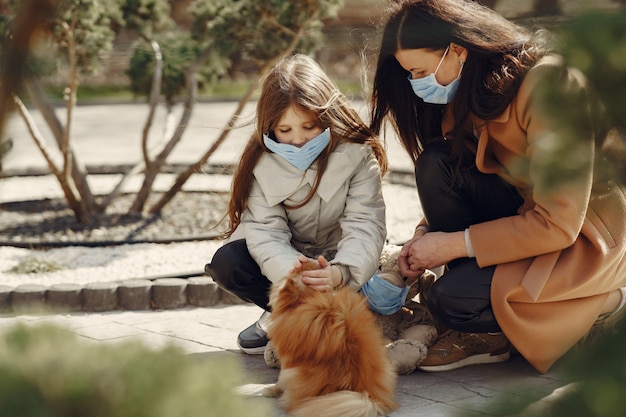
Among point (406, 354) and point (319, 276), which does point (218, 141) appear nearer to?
point (406, 354)

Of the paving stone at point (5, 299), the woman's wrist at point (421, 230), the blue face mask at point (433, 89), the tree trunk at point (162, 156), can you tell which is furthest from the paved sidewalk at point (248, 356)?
the tree trunk at point (162, 156)

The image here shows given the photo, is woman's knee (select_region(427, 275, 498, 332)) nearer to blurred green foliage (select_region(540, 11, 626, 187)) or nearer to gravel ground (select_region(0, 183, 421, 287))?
gravel ground (select_region(0, 183, 421, 287))

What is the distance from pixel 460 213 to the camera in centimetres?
387

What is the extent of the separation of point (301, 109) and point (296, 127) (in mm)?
84

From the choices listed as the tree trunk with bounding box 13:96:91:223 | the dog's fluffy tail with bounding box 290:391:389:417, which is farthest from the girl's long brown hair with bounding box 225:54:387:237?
the tree trunk with bounding box 13:96:91:223

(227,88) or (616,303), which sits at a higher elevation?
(616,303)

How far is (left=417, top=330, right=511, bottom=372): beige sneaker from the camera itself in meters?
3.91

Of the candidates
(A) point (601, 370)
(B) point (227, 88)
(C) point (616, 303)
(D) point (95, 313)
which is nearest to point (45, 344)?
(A) point (601, 370)

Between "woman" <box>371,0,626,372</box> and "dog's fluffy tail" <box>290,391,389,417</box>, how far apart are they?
734 mm

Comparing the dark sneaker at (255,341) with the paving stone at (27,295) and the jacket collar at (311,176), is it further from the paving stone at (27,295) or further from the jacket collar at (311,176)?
the paving stone at (27,295)

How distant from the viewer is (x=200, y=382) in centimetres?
125

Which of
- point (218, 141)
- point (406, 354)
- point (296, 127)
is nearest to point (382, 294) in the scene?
point (406, 354)

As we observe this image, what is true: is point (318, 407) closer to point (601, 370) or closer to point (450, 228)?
point (450, 228)

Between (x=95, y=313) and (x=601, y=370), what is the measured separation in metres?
4.24
